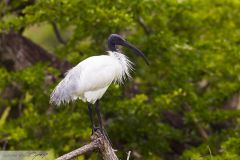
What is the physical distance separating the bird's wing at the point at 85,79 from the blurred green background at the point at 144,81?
6.66 ft

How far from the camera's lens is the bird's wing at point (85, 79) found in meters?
6.52

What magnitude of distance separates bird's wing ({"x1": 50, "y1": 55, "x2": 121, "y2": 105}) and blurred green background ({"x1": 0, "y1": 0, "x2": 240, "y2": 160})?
6.66ft

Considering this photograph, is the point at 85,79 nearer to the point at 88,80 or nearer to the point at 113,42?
the point at 88,80

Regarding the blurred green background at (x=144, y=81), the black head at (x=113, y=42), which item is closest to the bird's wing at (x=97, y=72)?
the black head at (x=113, y=42)

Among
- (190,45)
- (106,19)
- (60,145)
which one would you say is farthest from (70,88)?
(190,45)

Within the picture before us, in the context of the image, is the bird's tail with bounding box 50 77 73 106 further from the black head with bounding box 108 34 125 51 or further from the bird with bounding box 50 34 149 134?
the black head with bounding box 108 34 125 51

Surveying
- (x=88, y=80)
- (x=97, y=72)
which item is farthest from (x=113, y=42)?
(x=88, y=80)

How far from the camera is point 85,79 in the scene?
6566mm

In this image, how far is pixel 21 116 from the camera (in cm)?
980

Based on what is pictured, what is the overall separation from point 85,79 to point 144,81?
12.5 feet

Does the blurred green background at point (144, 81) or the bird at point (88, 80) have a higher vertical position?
the blurred green background at point (144, 81)

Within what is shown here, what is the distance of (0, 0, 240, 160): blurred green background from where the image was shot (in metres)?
9.05

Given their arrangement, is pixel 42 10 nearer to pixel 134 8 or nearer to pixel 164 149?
pixel 134 8

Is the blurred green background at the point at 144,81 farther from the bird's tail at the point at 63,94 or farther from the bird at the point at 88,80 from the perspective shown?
the bird's tail at the point at 63,94
